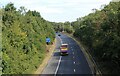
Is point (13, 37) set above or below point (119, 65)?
above

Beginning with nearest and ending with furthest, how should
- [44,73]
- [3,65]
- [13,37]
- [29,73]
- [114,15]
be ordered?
1. [3,65]
2. [114,15]
3. [13,37]
4. [29,73]
5. [44,73]

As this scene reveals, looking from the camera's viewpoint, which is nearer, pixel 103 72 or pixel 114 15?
pixel 114 15

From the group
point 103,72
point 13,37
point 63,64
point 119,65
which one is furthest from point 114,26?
point 63,64

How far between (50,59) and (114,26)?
26.1 meters

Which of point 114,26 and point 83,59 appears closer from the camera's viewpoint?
point 114,26

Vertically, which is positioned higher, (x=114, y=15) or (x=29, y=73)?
(x=114, y=15)

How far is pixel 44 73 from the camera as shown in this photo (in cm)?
4975

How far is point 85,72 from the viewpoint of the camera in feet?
161

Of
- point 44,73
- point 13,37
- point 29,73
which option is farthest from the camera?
point 44,73

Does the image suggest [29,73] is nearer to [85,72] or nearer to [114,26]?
[85,72]

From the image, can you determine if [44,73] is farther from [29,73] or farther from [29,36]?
[29,36]

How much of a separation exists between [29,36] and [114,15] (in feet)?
65.0

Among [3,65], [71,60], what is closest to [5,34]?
[3,65]

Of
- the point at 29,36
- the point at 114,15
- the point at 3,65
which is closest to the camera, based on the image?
the point at 3,65
